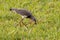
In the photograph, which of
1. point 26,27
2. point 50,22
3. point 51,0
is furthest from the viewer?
point 51,0

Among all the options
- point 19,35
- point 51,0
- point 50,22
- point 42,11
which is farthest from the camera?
point 51,0

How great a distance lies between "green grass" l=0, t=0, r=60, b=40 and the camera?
761 centimetres

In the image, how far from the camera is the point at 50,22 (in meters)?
8.73

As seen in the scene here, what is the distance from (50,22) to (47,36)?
3.54 feet

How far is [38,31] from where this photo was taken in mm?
7918

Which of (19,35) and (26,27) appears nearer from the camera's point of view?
(19,35)

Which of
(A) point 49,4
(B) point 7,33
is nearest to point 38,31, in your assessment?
(B) point 7,33

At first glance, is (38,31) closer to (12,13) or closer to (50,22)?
(50,22)

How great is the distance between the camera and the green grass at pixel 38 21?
7605mm

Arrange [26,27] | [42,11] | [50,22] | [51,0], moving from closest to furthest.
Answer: [26,27], [50,22], [42,11], [51,0]

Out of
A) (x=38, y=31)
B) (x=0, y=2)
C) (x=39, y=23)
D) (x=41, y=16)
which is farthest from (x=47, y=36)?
(x=0, y=2)

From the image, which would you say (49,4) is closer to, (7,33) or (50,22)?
(50,22)

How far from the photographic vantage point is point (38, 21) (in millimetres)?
8641

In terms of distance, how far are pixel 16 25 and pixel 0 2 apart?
220cm
